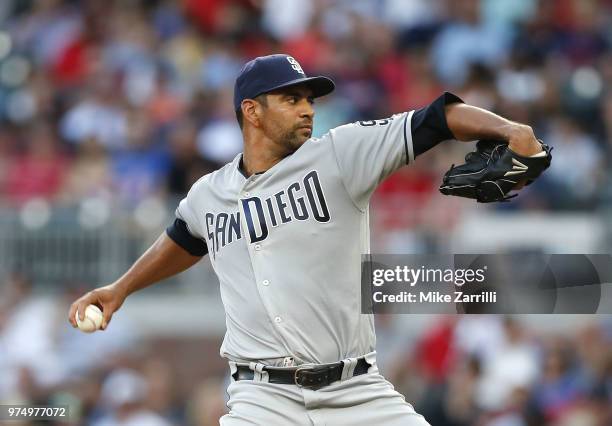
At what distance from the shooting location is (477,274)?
5.91 meters

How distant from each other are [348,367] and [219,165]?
658cm

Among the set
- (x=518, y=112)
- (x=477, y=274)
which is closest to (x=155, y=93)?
(x=518, y=112)

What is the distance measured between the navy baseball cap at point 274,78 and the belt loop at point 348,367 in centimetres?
118

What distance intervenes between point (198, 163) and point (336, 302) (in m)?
6.68

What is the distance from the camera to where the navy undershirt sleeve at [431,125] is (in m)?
4.93

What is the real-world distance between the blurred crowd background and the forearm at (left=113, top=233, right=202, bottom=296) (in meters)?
3.68

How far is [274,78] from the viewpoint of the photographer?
18.1 ft

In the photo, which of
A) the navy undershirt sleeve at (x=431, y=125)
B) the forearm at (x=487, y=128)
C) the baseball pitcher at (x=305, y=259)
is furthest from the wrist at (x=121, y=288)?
the forearm at (x=487, y=128)

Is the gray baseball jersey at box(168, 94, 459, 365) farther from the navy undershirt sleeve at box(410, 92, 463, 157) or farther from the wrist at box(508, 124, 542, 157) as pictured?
the wrist at box(508, 124, 542, 157)

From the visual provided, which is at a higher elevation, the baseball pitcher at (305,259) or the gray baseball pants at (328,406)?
the baseball pitcher at (305,259)

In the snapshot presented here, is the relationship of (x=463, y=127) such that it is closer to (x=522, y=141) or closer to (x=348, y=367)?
(x=522, y=141)

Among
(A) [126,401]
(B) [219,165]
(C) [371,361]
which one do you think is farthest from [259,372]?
(B) [219,165]

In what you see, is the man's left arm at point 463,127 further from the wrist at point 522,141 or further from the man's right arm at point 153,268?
the man's right arm at point 153,268

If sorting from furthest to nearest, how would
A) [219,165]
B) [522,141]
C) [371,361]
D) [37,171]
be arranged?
[37,171] < [219,165] < [371,361] < [522,141]
